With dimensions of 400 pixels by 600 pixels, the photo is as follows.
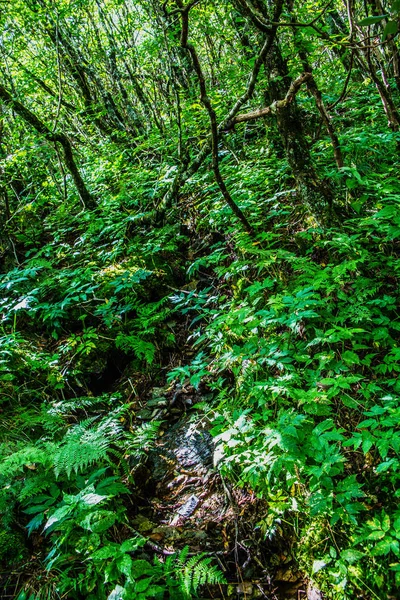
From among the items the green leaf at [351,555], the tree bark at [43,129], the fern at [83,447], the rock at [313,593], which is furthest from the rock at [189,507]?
the tree bark at [43,129]

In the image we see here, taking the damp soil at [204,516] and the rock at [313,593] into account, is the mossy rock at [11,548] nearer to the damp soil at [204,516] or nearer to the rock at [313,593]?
the damp soil at [204,516]

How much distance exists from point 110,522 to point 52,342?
2.85 metres

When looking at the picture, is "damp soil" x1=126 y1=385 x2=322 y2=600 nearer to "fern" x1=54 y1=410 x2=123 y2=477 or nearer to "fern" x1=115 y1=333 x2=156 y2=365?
"fern" x1=54 y1=410 x2=123 y2=477

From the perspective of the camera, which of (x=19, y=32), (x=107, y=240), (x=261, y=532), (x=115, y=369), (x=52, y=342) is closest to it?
(x=261, y=532)

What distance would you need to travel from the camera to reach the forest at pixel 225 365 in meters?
2.08

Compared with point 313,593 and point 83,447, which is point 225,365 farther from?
point 313,593

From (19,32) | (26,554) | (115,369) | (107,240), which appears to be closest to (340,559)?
(26,554)

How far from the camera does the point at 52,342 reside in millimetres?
4578

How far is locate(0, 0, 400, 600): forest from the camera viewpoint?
2080 millimetres

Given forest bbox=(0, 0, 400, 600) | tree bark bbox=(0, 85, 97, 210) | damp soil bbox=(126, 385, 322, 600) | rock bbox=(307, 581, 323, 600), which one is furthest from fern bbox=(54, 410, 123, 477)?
tree bark bbox=(0, 85, 97, 210)

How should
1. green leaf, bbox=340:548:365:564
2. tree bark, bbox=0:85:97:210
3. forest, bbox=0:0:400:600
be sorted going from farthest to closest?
1. tree bark, bbox=0:85:97:210
2. forest, bbox=0:0:400:600
3. green leaf, bbox=340:548:365:564

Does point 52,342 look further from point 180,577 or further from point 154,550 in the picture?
point 180,577

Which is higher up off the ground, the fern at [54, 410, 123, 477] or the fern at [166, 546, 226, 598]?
the fern at [54, 410, 123, 477]

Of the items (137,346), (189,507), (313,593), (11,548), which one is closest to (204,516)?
(189,507)
